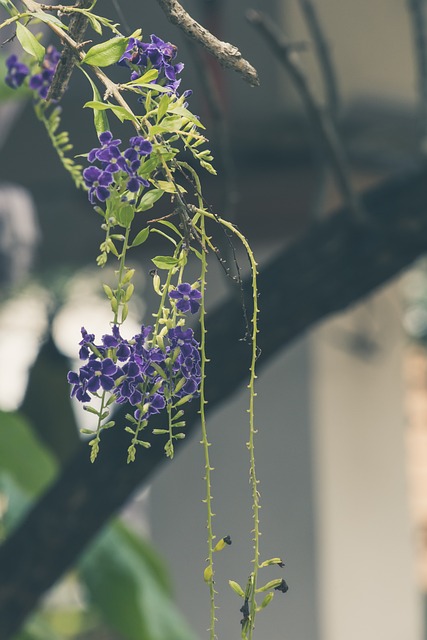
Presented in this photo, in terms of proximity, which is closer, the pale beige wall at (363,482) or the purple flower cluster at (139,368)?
the purple flower cluster at (139,368)

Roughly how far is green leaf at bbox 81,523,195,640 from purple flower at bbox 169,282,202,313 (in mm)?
1258

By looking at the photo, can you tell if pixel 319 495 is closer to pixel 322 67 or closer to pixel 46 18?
pixel 322 67

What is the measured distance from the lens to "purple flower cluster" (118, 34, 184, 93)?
546mm

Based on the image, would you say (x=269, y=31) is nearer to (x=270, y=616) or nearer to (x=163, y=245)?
(x=163, y=245)

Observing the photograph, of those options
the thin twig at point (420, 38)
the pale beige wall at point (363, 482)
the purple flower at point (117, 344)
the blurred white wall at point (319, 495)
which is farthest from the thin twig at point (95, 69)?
the pale beige wall at point (363, 482)

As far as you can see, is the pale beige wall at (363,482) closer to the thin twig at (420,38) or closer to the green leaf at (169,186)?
the thin twig at (420,38)

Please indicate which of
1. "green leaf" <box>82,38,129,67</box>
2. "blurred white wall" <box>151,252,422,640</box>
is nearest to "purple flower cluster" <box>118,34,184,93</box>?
"green leaf" <box>82,38,129,67</box>

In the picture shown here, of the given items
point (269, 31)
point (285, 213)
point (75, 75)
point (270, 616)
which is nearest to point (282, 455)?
point (270, 616)

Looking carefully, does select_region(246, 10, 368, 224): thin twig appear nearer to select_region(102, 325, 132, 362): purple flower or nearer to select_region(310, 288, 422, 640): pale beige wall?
select_region(102, 325, 132, 362): purple flower

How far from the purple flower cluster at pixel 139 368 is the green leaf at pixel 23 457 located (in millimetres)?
1370

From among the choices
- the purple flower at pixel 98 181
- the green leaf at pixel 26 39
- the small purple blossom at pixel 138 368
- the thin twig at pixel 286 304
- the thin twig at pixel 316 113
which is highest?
the green leaf at pixel 26 39

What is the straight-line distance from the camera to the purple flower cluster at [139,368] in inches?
20.8

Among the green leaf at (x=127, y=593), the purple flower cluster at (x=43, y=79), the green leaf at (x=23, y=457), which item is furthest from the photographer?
the green leaf at (x=23, y=457)

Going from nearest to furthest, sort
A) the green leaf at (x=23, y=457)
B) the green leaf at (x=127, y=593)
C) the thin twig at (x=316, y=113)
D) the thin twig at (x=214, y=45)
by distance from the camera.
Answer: the thin twig at (x=214, y=45)
the thin twig at (x=316, y=113)
the green leaf at (x=127, y=593)
the green leaf at (x=23, y=457)
